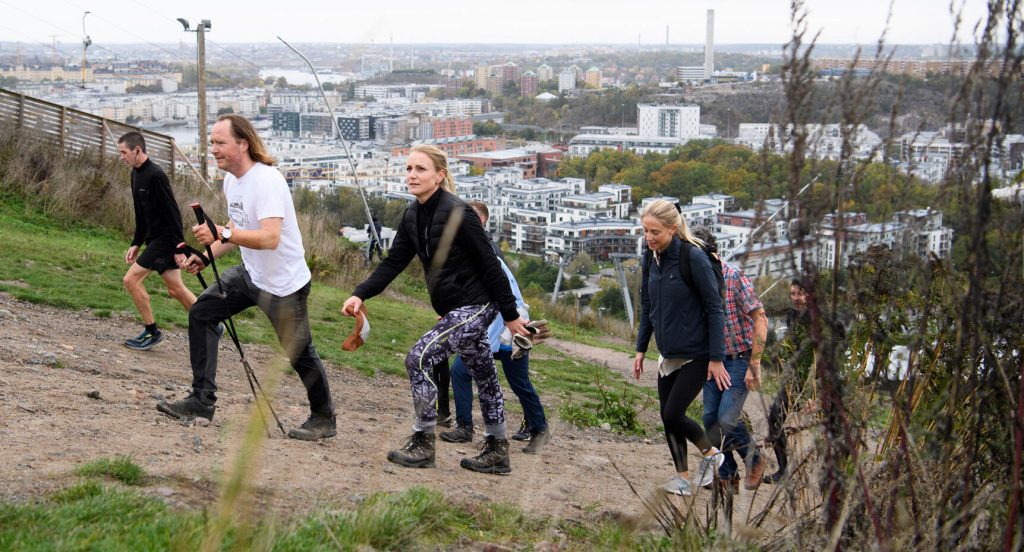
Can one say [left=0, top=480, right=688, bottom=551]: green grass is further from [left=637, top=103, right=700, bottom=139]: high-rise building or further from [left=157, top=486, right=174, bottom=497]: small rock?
[left=637, top=103, right=700, bottom=139]: high-rise building

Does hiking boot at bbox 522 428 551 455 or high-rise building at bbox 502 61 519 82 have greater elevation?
high-rise building at bbox 502 61 519 82

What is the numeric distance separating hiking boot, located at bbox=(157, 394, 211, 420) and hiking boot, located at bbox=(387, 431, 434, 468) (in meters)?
1.11

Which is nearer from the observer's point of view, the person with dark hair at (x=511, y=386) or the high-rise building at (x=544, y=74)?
the person with dark hair at (x=511, y=386)

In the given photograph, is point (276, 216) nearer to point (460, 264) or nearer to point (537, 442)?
point (460, 264)

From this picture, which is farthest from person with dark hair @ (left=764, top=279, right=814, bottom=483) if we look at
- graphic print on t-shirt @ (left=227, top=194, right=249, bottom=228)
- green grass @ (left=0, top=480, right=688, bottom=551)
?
graphic print on t-shirt @ (left=227, top=194, right=249, bottom=228)

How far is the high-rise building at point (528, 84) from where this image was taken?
139 meters

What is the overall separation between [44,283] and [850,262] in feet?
33.2

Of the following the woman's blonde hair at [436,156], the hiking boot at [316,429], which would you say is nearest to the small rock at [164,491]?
the hiking boot at [316,429]

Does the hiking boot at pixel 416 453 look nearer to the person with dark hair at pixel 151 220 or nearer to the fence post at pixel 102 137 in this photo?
the person with dark hair at pixel 151 220

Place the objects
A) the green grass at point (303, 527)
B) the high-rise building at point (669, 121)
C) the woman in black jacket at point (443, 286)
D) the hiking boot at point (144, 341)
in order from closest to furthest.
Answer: the green grass at point (303, 527) < the woman in black jacket at point (443, 286) < the hiking boot at point (144, 341) < the high-rise building at point (669, 121)

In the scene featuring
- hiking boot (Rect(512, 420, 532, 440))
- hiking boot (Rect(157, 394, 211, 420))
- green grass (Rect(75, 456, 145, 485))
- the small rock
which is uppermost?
green grass (Rect(75, 456, 145, 485))

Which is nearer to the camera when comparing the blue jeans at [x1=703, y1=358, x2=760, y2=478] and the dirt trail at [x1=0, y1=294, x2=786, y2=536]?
the dirt trail at [x1=0, y1=294, x2=786, y2=536]

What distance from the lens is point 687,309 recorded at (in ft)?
18.3

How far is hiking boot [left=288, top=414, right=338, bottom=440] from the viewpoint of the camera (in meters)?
5.78
